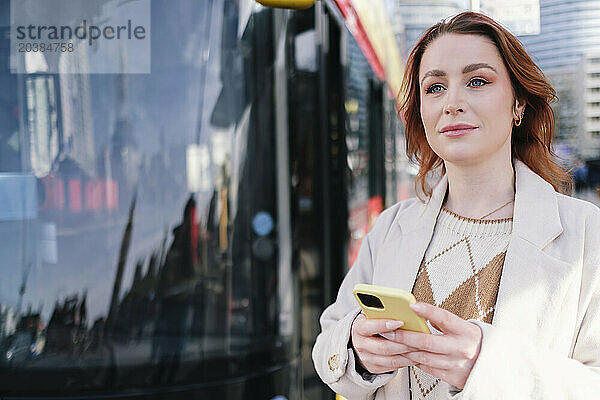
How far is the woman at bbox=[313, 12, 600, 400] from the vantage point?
121 cm

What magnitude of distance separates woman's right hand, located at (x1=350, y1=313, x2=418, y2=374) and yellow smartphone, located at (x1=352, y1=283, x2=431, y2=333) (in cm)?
2

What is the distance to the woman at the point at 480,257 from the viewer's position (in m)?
1.21

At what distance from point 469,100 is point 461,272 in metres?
0.35

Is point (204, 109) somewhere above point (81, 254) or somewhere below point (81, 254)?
above

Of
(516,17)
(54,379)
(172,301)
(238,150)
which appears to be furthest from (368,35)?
(54,379)

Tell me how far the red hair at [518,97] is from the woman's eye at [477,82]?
0.22 ft

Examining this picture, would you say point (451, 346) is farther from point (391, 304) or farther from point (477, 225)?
point (477, 225)

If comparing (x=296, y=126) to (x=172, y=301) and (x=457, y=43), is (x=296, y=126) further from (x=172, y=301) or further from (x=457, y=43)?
(x=457, y=43)

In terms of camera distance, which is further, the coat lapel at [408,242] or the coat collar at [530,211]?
the coat lapel at [408,242]

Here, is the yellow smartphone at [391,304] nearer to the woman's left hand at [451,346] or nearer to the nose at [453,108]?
the woman's left hand at [451,346]

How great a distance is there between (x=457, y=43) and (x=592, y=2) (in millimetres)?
5201

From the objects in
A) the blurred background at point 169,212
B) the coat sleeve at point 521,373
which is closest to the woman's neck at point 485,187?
the coat sleeve at point 521,373

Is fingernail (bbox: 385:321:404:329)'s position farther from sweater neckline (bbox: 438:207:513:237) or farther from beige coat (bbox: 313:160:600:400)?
sweater neckline (bbox: 438:207:513:237)

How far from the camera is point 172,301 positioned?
241 cm
